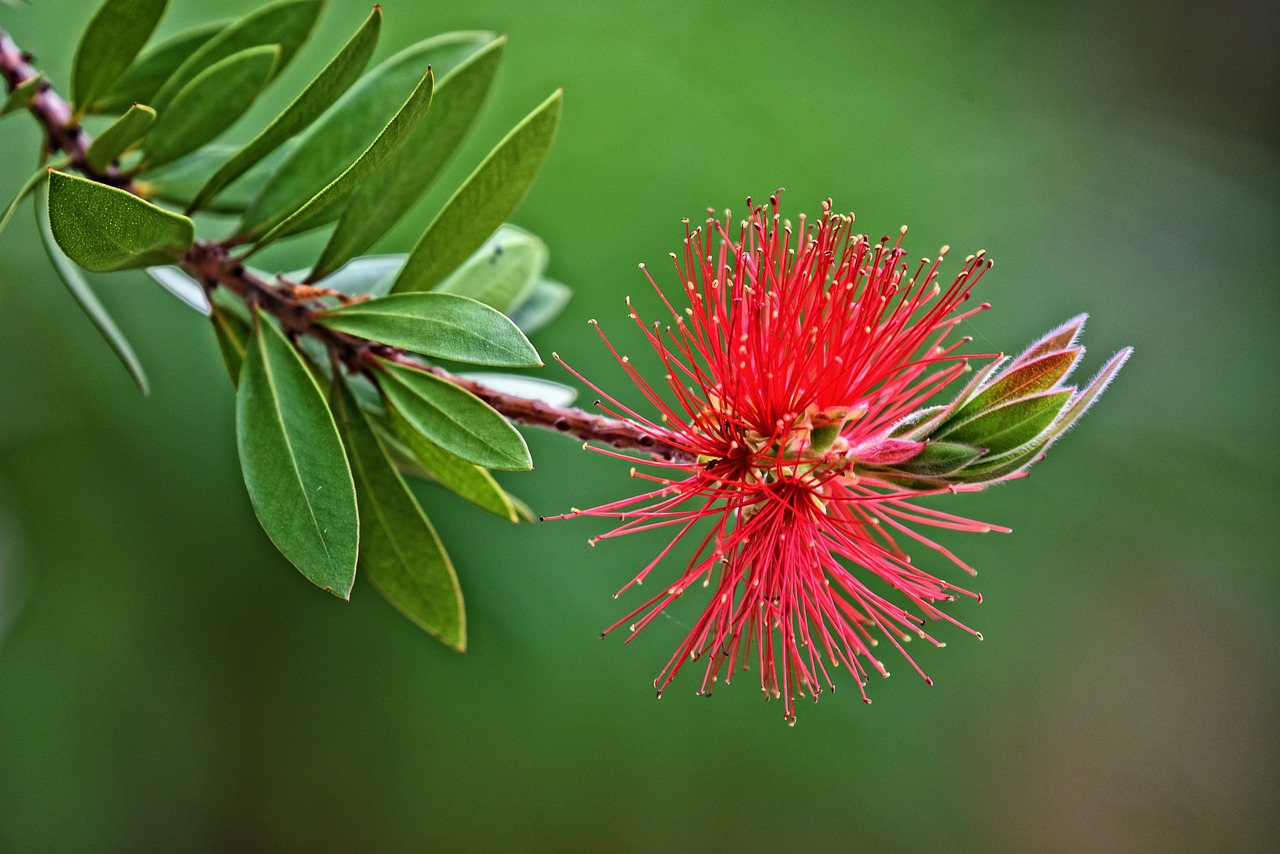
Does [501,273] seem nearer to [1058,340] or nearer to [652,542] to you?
[1058,340]

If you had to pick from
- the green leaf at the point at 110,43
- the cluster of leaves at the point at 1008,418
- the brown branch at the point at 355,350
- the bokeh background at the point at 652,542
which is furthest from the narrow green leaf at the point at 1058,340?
the bokeh background at the point at 652,542

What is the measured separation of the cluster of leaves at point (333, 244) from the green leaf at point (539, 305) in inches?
3.3

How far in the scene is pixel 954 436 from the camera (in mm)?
491

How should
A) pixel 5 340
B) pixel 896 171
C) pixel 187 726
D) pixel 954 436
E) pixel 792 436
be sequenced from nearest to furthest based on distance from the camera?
pixel 954 436 < pixel 792 436 < pixel 5 340 < pixel 187 726 < pixel 896 171

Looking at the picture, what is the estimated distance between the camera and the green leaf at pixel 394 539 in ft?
1.92

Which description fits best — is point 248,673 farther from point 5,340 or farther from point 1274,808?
point 1274,808

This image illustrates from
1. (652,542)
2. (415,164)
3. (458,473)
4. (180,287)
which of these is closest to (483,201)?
(415,164)

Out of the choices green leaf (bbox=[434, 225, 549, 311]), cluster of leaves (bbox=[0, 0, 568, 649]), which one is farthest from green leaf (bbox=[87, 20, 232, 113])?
green leaf (bbox=[434, 225, 549, 311])

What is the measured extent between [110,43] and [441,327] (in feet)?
0.99

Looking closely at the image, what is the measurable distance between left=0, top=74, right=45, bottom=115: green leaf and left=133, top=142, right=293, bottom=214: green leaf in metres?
0.08

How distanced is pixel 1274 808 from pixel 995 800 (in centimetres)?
61

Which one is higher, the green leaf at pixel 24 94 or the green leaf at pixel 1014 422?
the green leaf at pixel 1014 422

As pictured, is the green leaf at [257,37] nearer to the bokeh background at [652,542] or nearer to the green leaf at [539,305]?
the green leaf at [539,305]

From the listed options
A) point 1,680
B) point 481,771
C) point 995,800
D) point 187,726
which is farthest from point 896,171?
point 1,680
